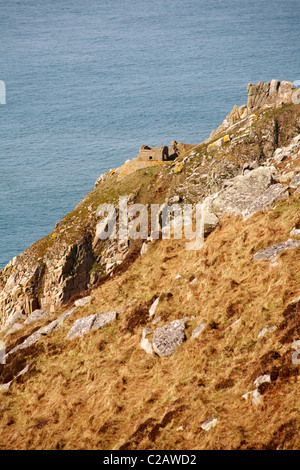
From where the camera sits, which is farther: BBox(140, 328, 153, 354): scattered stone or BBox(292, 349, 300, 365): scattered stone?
BBox(140, 328, 153, 354): scattered stone

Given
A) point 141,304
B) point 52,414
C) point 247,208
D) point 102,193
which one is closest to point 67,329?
point 141,304

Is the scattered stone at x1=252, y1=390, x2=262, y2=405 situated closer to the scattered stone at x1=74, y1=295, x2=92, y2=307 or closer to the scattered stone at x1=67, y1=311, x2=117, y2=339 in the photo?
the scattered stone at x1=67, y1=311, x2=117, y2=339

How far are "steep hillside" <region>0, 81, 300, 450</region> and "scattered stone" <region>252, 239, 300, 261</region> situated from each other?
0.07 meters

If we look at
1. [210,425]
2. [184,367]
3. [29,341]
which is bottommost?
[29,341]

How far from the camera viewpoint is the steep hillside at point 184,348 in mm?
17688

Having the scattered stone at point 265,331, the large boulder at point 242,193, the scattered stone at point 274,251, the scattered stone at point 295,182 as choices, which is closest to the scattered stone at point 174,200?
the large boulder at point 242,193

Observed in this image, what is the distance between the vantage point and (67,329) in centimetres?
2994

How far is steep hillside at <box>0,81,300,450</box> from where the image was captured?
17.7 m

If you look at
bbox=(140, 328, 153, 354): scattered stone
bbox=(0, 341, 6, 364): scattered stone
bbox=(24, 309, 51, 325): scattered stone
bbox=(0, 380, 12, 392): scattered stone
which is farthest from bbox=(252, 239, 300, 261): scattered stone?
bbox=(24, 309, 51, 325): scattered stone

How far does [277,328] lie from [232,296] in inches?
153

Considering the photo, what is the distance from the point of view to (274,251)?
24.9m

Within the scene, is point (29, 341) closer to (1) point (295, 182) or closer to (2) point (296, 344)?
(2) point (296, 344)

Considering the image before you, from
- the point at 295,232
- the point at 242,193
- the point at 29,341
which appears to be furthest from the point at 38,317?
the point at 295,232

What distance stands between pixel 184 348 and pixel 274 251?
21.8 ft
